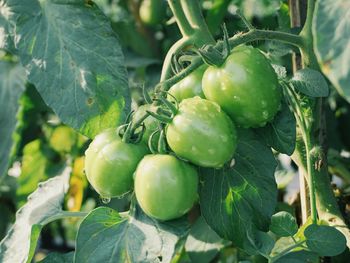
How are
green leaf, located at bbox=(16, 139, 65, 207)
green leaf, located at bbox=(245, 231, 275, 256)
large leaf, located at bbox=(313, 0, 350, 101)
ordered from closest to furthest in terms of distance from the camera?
large leaf, located at bbox=(313, 0, 350, 101) < green leaf, located at bbox=(245, 231, 275, 256) < green leaf, located at bbox=(16, 139, 65, 207)

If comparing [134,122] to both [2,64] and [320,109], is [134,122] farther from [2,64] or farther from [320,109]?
[2,64]

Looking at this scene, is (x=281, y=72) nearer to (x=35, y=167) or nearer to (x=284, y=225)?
(x=284, y=225)

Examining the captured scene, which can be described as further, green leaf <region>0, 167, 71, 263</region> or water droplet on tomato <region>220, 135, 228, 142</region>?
green leaf <region>0, 167, 71, 263</region>

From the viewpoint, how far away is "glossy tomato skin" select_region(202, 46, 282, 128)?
77 centimetres

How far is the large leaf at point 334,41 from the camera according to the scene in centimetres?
60

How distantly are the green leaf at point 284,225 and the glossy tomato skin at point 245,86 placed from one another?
146 millimetres

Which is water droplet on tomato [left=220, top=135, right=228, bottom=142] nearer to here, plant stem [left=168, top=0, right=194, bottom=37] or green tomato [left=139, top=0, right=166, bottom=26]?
plant stem [left=168, top=0, right=194, bottom=37]

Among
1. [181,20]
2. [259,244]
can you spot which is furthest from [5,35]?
[259,244]

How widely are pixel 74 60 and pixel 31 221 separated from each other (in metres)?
0.25

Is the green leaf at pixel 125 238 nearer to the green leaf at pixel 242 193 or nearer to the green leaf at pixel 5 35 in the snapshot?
the green leaf at pixel 242 193

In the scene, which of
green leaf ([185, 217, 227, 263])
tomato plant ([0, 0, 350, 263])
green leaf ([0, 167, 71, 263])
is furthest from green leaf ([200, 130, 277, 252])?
green leaf ([185, 217, 227, 263])

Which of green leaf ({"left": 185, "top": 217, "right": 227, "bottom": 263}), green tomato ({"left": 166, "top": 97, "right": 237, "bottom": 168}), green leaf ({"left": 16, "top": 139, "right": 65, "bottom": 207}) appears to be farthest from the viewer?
green leaf ({"left": 16, "top": 139, "right": 65, "bottom": 207})

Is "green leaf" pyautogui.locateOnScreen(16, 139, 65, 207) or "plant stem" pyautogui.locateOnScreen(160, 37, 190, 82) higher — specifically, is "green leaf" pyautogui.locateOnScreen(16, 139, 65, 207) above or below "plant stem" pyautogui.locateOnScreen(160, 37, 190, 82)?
below

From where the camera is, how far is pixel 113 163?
80cm
